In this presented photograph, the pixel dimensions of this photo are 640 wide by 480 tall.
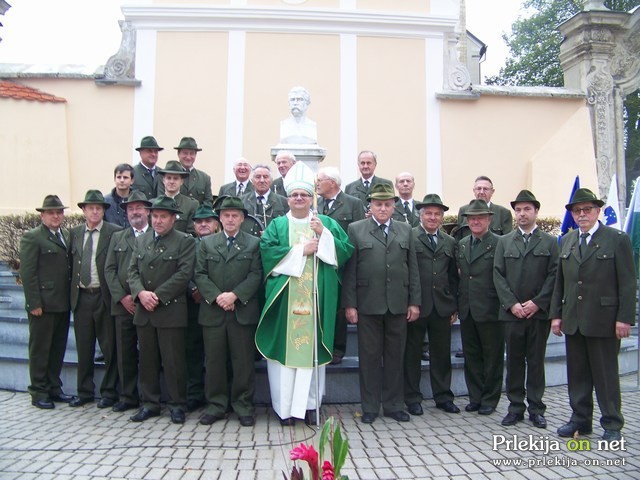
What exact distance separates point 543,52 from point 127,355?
27691 millimetres

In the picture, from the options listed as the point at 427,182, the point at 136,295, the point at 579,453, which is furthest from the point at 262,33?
the point at 579,453

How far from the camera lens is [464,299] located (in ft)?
17.6

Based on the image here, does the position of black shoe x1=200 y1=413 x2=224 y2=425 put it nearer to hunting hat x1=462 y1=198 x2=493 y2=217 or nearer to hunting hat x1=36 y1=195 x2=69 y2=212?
hunting hat x1=36 y1=195 x2=69 y2=212

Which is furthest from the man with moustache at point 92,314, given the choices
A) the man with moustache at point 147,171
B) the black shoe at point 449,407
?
the black shoe at point 449,407

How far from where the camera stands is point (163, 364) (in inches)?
196

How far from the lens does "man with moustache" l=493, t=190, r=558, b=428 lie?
489 cm

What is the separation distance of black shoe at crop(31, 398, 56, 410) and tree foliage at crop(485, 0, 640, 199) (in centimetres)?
2574

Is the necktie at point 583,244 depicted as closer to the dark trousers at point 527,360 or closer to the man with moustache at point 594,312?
the man with moustache at point 594,312

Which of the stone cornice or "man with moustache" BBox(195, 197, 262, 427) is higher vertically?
the stone cornice

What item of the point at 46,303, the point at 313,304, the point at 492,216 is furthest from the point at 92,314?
the point at 492,216

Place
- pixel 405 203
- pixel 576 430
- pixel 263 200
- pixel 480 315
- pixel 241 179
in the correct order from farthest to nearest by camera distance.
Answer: pixel 241 179 < pixel 405 203 < pixel 263 200 < pixel 480 315 < pixel 576 430

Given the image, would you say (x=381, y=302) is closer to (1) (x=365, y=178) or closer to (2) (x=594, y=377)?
(2) (x=594, y=377)

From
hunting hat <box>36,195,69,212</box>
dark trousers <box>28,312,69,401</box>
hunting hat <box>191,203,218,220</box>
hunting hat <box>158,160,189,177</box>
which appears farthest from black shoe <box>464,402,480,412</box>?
hunting hat <box>36,195,69,212</box>

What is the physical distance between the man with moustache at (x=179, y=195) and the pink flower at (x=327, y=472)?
4.06m
